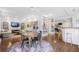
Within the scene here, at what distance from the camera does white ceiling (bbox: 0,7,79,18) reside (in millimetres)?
2379

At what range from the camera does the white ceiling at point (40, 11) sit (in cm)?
238

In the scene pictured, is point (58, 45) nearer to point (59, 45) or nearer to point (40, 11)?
point (59, 45)

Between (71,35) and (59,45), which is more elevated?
(71,35)

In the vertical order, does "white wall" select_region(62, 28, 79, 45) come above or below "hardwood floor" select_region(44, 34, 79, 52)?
above

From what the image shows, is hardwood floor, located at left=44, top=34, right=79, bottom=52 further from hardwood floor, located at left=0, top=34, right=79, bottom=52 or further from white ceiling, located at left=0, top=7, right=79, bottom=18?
white ceiling, located at left=0, top=7, right=79, bottom=18

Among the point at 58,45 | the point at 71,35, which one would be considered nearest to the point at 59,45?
the point at 58,45

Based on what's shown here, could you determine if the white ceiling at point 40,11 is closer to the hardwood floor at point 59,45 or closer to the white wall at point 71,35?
the white wall at point 71,35

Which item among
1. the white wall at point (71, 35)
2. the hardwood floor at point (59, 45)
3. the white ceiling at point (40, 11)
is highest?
the white ceiling at point (40, 11)

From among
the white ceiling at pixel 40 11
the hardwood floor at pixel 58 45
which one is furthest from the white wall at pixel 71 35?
the white ceiling at pixel 40 11

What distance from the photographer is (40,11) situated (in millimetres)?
2400

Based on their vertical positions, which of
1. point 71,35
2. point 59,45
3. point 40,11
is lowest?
point 59,45

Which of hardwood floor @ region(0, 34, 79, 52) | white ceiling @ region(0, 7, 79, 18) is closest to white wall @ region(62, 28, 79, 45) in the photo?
hardwood floor @ region(0, 34, 79, 52)

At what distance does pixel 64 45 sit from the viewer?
240cm
